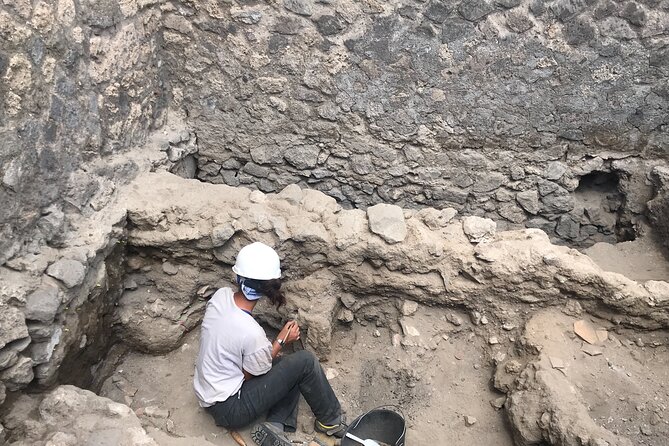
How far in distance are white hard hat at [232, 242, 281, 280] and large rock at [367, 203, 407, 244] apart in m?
0.75

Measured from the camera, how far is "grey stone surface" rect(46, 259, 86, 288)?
2.93 metres

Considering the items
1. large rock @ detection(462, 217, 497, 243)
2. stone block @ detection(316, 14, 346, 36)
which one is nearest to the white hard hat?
large rock @ detection(462, 217, 497, 243)

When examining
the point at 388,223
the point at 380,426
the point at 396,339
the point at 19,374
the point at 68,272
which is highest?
the point at 388,223

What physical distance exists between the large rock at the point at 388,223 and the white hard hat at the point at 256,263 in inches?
29.3

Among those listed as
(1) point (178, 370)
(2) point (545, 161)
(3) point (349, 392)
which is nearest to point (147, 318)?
(1) point (178, 370)

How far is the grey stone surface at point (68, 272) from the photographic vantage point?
2.93 m

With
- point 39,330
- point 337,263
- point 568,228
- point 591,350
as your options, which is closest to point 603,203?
point 568,228

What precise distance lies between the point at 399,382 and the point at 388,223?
97cm

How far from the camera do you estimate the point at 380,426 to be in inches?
130

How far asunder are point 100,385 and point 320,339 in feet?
4.26

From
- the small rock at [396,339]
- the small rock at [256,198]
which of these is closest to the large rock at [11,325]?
the small rock at [256,198]

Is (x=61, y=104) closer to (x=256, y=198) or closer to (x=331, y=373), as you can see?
(x=256, y=198)

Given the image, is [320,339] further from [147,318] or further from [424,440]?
[147,318]

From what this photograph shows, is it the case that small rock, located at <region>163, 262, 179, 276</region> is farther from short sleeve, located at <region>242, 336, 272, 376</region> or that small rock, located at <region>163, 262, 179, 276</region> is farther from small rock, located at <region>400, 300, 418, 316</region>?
small rock, located at <region>400, 300, 418, 316</region>
